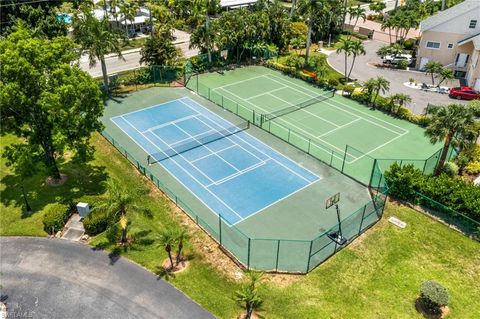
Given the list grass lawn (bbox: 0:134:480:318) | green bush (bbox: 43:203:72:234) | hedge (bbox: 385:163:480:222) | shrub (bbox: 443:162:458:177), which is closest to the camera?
grass lawn (bbox: 0:134:480:318)

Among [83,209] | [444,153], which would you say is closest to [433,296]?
[444,153]

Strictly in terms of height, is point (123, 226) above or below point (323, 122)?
above

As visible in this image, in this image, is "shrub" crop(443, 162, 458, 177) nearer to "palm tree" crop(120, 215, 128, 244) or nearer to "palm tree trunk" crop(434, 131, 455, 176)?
"palm tree trunk" crop(434, 131, 455, 176)

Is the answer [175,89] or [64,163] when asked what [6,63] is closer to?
[64,163]

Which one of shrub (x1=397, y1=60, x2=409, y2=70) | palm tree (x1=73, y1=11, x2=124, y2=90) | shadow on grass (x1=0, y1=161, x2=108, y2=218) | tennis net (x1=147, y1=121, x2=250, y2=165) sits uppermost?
palm tree (x1=73, y1=11, x2=124, y2=90)

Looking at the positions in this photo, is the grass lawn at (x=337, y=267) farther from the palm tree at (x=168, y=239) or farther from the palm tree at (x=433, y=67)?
the palm tree at (x=433, y=67)

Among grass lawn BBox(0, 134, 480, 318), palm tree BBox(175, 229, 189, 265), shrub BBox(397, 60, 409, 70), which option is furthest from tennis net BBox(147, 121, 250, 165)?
shrub BBox(397, 60, 409, 70)

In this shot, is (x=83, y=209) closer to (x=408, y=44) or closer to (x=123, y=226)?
(x=123, y=226)
